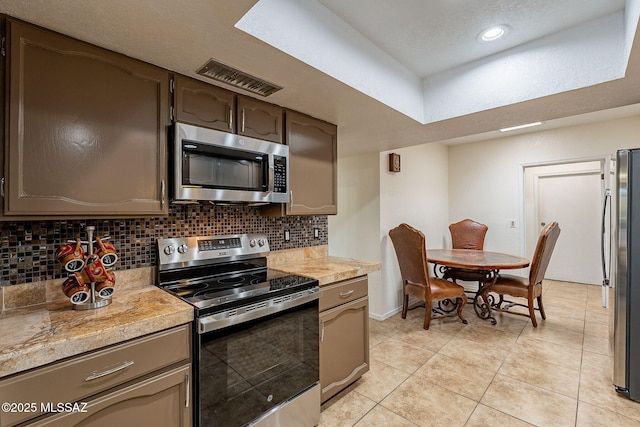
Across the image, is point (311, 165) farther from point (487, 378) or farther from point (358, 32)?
point (487, 378)

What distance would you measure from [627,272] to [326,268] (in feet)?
6.60

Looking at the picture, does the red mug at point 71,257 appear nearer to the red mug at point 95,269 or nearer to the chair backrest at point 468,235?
the red mug at point 95,269

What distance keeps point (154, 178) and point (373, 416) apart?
198 centimetres

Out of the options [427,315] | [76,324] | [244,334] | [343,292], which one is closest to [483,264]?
[427,315]

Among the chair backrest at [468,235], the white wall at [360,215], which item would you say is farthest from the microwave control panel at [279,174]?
the chair backrest at [468,235]

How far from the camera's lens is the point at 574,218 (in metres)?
4.87

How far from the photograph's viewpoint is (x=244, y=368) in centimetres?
145

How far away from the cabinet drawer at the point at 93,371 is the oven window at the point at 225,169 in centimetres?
82

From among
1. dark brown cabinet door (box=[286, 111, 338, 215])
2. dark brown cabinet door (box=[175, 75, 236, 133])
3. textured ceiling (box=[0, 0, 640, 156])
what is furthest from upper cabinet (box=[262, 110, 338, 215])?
dark brown cabinet door (box=[175, 75, 236, 133])

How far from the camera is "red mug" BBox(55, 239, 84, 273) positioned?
1.24 meters

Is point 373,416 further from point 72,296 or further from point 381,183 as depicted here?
point 381,183

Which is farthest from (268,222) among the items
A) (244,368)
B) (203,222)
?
(244,368)

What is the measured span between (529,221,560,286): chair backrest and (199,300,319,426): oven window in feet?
8.78

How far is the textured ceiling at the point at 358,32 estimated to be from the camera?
1164 millimetres
